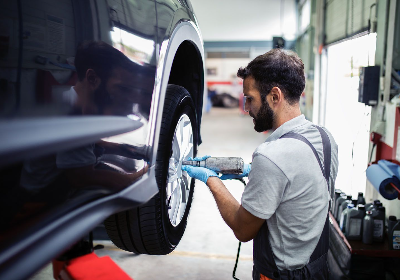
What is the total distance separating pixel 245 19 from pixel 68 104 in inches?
491

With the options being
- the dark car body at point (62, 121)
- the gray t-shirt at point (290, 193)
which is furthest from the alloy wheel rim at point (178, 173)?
the dark car body at point (62, 121)

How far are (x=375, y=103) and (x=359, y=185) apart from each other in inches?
46.1

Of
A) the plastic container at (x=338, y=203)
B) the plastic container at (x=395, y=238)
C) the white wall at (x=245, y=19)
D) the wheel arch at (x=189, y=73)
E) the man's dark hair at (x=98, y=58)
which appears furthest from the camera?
the white wall at (x=245, y=19)

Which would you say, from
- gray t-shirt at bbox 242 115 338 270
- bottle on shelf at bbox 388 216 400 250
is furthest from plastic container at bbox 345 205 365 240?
gray t-shirt at bbox 242 115 338 270

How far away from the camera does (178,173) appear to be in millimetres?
1573

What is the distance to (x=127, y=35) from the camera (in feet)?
2.92

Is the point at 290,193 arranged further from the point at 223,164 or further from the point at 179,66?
the point at 179,66

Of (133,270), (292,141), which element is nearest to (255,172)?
(292,141)

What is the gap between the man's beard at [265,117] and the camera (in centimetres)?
149

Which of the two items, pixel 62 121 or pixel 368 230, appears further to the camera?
pixel 368 230

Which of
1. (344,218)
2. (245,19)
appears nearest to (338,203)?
(344,218)

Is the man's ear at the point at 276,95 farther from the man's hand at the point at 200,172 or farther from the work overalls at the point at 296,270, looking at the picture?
the man's hand at the point at 200,172

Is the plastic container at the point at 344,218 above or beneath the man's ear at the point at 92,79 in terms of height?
beneath

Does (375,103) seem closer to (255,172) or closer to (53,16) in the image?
(255,172)
